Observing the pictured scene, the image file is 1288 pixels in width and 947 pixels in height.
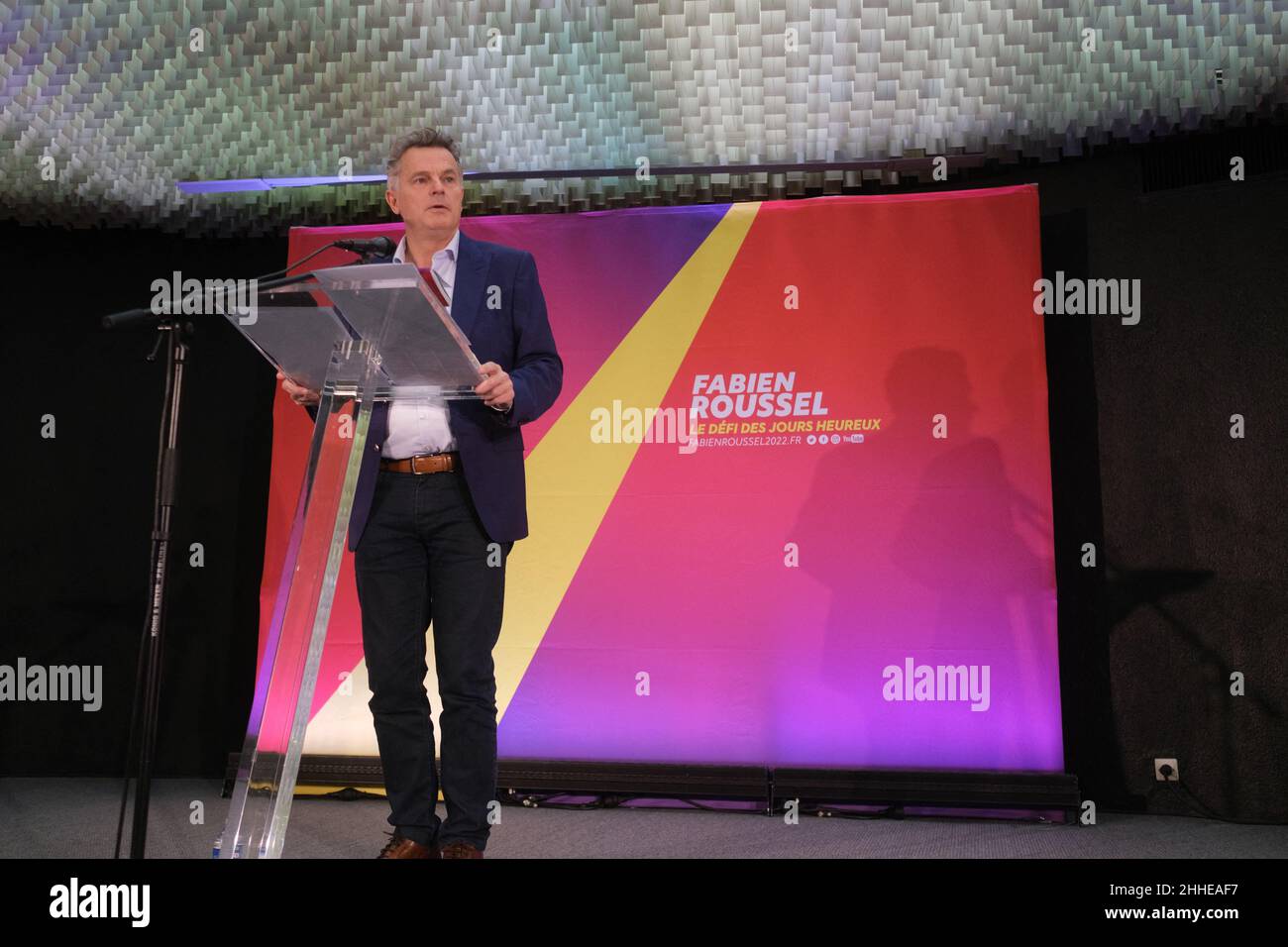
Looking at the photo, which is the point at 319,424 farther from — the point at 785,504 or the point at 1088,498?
the point at 1088,498

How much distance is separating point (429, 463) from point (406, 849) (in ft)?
2.83

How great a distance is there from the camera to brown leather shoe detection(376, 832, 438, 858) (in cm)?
212

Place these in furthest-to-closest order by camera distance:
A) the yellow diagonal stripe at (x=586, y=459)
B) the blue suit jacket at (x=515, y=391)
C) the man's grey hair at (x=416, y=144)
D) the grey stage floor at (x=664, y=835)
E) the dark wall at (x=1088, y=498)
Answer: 1. the yellow diagonal stripe at (x=586, y=459)
2. the dark wall at (x=1088, y=498)
3. the grey stage floor at (x=664, y=835)
4. the man's grey hair at (x=416, y=144)
5. the blue suit jacket at (x=515, y=391)

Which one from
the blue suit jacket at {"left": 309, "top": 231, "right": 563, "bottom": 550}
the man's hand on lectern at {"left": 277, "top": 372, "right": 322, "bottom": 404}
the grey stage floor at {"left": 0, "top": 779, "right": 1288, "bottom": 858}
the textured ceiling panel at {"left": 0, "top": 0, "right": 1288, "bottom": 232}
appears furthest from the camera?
the textured ceiling panel at {"left": 0, "top": 0, "right": 1288, "bottom": 232}

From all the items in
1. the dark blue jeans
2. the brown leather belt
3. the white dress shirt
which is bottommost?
the dark blue jeans

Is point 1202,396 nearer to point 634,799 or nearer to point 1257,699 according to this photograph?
point 1257,699

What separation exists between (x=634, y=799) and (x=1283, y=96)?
3558 millimetres

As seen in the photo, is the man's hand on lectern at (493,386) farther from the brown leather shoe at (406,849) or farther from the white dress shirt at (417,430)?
the brown leather shoe at (406,849)

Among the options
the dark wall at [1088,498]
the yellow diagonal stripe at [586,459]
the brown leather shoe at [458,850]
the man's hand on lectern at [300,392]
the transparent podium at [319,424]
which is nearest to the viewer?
the transparent podium at [319,424]

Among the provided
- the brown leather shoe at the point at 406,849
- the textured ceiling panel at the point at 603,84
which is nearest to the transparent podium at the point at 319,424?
the brown leather shoe at the point at 406,849

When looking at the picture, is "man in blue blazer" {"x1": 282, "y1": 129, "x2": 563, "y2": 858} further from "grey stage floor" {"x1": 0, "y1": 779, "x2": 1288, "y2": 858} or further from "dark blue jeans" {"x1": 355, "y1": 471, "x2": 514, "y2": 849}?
"grey stage floor" {"x1": 0, "y1": 779, "x2": 1288, "y2": 858}

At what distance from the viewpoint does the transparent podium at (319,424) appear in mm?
1620

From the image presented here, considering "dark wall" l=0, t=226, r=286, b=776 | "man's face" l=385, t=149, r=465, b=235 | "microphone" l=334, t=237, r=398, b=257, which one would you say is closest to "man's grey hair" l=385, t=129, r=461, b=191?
"man's face" l=385, t=149, r=465, b=235

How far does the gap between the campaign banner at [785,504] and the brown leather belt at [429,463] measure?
162 cm
